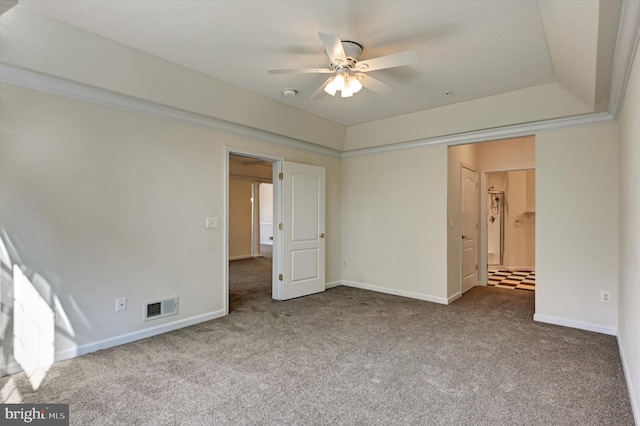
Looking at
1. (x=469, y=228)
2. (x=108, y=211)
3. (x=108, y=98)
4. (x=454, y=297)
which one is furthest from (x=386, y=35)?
(x=469, y=228)

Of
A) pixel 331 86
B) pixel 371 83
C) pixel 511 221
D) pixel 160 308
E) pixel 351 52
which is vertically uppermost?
pixel 351 52

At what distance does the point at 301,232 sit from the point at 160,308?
222 centimetres

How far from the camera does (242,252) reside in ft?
30.5

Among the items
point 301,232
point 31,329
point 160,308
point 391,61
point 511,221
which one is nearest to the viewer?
point 391,61

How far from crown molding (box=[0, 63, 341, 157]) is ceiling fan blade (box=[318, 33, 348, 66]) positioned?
1857 mm

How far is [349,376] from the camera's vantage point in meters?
2.55

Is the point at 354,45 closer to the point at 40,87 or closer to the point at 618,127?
the point at 40,87

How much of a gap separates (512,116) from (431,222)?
1.72 metres

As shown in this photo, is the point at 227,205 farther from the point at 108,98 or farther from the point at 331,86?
the point at 331,86

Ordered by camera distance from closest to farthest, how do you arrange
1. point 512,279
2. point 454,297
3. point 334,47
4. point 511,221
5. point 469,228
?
point 334,47 < point 454,297 < point 469,228 < point 512,279 < point 511,221

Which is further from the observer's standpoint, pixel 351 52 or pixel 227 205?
pixel 227 205

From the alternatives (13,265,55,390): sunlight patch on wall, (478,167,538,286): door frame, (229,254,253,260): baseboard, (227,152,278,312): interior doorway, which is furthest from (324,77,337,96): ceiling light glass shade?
(229,254,253,260): baseboard

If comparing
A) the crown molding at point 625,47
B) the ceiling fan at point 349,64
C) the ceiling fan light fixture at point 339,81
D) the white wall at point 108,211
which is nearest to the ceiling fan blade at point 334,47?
the ceiling fan at point 349,64

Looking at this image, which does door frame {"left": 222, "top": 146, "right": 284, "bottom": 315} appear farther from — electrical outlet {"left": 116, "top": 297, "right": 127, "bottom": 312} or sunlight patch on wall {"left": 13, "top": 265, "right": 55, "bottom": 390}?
sunlight patch on wall {"left": 13, "top": 265, "right": 55, "bottom": 390}
